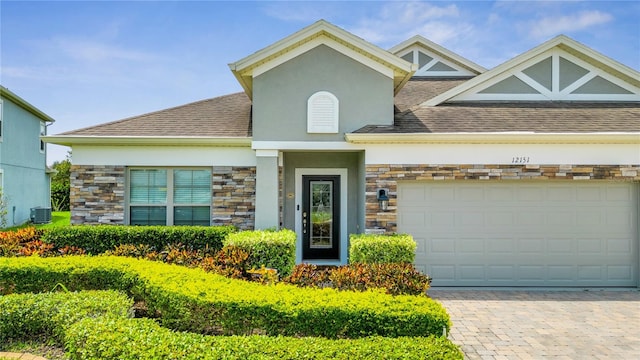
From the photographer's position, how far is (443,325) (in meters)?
4.58

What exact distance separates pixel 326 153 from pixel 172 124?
4018mm

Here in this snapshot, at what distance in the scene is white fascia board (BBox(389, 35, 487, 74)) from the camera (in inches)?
552

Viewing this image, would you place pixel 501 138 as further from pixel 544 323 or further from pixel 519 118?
pixel 544 323

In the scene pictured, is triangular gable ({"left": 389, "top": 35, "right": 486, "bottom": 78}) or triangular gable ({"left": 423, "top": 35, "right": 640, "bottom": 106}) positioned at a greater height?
triangular gable ({"left": 389, "top": 35, "right": 486, "bottom": 78})

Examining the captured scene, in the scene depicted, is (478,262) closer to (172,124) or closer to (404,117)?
(404,117)

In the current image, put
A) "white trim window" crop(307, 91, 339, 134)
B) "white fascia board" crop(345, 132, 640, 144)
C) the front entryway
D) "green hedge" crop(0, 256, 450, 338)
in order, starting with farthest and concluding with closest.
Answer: the front entryway, "white trim window" crop(307, 91, 339, 134), "white fascia board" crop(345, 132, 640, 144), "green hedge" crop(0, 256, 450, 338)

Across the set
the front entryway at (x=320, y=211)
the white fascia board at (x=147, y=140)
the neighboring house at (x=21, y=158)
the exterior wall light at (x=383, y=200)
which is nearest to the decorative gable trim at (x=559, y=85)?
the exterior wall light at (x=383, y=200)

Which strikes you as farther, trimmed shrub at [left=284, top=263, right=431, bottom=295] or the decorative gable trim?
the decorative gable trim

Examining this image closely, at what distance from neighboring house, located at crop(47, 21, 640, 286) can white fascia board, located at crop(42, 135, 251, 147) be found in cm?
3

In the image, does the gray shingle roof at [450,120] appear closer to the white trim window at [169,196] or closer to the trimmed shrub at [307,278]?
the white trim window at [169,196]

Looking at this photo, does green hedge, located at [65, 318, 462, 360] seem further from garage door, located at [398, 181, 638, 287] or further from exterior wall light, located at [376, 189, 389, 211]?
garage door, located at [398, 181, 638, 287]

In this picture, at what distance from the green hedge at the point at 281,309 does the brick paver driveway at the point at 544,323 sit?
4.25ft

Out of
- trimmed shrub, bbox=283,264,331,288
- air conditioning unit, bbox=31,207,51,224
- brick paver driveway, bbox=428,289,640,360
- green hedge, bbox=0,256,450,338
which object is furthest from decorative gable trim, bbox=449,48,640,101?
air conditioning unit, bbox=31,207,51,224

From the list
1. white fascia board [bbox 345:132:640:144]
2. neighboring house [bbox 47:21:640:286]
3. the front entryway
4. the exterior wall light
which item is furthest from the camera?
the front entryway
